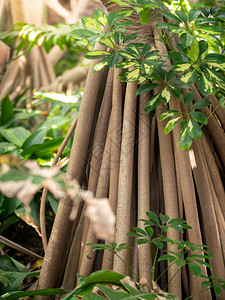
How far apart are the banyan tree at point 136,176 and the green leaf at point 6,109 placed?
1346mm

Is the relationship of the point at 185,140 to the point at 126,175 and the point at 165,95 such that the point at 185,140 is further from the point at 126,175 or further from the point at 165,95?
the point at 126,175

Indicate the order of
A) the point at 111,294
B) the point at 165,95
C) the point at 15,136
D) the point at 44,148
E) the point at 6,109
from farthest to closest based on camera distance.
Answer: the point at 6,109 → the point at 15,136 → the point at 44,148 → the point at 165,95 → the point at 111,294

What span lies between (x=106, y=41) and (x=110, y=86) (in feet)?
1.02

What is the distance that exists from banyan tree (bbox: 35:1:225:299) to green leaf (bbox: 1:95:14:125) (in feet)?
4.41

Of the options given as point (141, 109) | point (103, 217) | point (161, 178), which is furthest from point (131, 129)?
point (103, 217)

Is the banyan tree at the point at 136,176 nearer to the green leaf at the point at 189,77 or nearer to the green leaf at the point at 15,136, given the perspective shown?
the green leaf at the point at 189,77

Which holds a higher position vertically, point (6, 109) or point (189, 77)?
point (6, 109)

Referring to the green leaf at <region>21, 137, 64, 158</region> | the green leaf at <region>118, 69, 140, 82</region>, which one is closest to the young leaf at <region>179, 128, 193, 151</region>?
the green leaf at <region>118, 69, 140, 82</region>

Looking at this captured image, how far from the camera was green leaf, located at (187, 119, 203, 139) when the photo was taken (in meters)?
0.93

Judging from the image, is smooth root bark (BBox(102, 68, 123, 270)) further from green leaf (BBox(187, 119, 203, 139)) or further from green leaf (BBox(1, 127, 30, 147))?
green leaf (BBox(1, 127, 30, 147))

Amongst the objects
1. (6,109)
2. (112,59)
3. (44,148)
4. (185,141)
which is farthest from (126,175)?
(6,109)

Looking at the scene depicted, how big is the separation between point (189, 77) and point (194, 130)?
0.47 feet

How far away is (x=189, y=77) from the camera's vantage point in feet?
2.99

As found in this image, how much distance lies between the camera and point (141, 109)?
1.20 m
